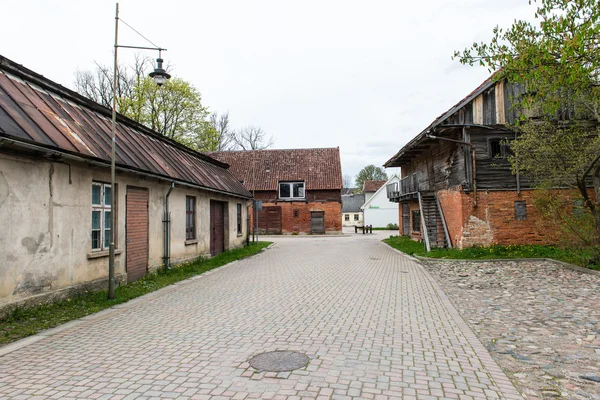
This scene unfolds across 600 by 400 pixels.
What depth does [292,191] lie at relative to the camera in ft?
123

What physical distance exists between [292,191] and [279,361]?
32900 mm

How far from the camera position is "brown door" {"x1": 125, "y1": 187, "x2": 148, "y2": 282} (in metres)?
9.85

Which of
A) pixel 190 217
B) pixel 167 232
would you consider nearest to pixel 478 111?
pixel 190 217

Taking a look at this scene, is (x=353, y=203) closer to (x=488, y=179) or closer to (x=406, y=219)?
(x=406, y=219)

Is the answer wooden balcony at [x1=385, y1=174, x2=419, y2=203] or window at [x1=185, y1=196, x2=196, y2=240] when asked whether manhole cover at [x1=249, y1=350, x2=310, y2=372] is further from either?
wooden balcony at [x1=385, y1=174, x2=419, y2=203]

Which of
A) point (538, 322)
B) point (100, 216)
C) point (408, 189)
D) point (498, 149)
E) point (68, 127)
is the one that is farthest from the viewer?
point (408, 189)

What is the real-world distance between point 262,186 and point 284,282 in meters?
27.2

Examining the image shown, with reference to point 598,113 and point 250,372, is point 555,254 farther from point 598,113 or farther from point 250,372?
point 250,372

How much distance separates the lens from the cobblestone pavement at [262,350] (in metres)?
3.86

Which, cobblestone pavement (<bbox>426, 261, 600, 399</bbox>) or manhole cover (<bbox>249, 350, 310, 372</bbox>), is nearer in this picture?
cobblestone pavement (<bbox>426, 261, 600, 399</bbox>)

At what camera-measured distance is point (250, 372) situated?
14.0 feet

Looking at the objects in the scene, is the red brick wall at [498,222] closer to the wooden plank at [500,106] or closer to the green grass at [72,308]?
the wooden plank at [500,106]

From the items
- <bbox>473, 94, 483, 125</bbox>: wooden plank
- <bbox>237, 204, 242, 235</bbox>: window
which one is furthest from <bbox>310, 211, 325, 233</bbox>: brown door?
<bbox>473, 94, 483, 125</bbox>: wooden plank

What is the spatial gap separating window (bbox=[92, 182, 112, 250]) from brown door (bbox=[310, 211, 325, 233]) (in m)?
28.4
